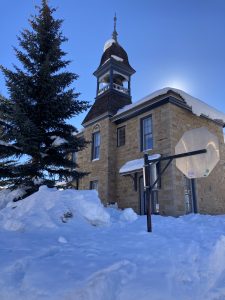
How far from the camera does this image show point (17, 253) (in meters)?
4.46

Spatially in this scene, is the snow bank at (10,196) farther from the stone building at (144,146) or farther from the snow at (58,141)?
the stone building at (144,146)

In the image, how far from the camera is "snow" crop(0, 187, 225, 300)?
3.43 m

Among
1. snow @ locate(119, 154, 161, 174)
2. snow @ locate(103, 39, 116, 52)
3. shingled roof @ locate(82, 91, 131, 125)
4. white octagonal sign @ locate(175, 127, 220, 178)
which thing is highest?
snow @ locate(103, 39, 116, 52)

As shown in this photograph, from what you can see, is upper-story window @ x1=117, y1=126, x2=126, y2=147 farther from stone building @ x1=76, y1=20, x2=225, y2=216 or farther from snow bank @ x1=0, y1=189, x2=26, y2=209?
snow bank @ x1=0, y1=189, x2=26, y2=209

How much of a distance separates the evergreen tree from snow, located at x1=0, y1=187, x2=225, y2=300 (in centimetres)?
356

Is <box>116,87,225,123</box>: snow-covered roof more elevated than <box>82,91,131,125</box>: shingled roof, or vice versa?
<box>82,91,131,125</box>: shingled roof

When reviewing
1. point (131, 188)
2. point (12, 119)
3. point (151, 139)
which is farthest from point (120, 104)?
point (12, 119)

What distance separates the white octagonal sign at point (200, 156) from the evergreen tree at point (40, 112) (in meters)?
5.59

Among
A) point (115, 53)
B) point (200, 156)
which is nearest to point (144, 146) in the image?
point (200, 156)

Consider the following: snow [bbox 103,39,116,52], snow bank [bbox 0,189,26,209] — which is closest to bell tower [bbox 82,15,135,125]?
snow [bbox 103,39,116,52]

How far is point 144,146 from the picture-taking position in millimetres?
15812

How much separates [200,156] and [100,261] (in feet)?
11.3

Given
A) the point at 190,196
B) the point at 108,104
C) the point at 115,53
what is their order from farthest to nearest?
the point at 115,53, the point at 108,104, the point at 190,196

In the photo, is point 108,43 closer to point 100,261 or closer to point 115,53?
point 115,53
